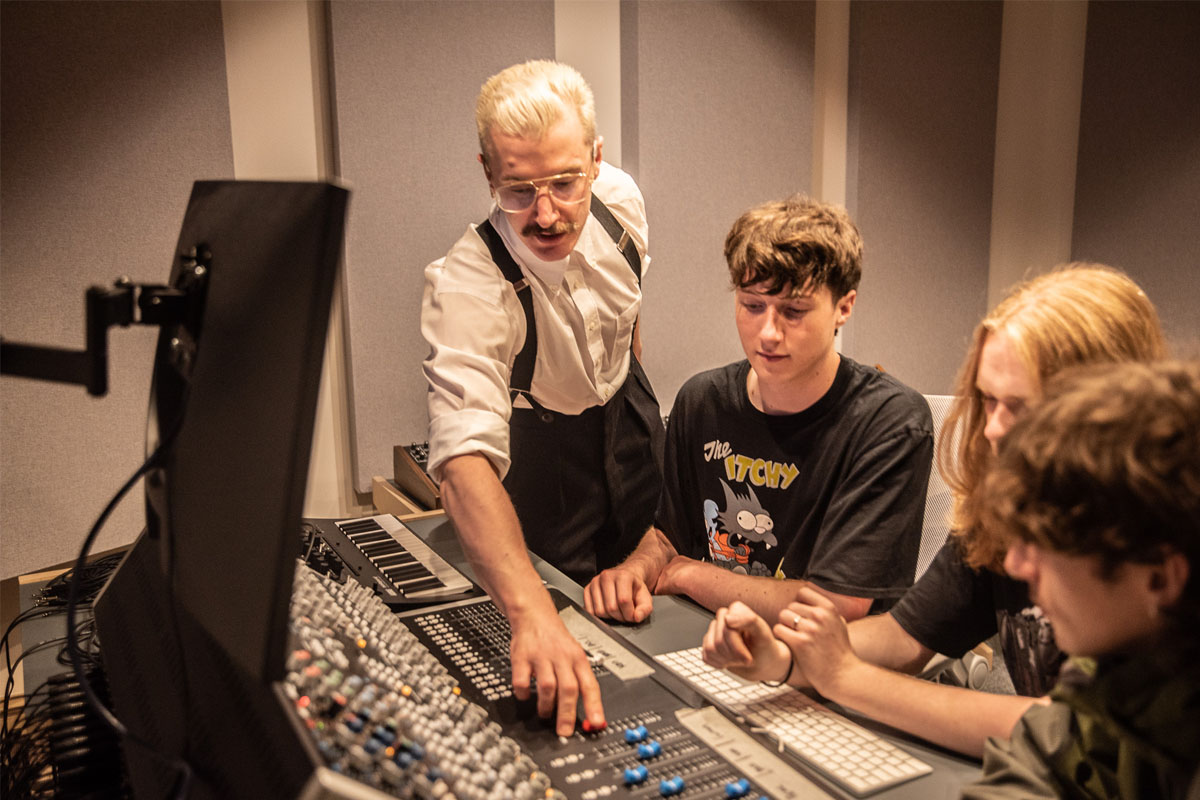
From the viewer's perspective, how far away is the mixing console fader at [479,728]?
756 mm

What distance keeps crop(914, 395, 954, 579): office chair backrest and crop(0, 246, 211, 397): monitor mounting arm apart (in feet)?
4.76

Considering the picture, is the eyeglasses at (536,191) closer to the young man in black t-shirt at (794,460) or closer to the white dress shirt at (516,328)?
the white dress shirt at (516,328)

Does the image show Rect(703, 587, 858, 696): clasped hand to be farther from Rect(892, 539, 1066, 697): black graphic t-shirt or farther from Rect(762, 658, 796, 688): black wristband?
Rect(892, 539, 1066, 697): black graphic t-shirt

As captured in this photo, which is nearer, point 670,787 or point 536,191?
point 670,787

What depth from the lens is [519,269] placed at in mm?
1615

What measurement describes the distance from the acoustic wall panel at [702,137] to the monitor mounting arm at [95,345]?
2.44 meters

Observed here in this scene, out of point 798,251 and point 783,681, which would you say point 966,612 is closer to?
point 783,681

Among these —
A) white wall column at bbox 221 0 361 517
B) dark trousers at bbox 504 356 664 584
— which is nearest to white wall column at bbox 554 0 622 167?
white wall column at bbox 221 0 361 517

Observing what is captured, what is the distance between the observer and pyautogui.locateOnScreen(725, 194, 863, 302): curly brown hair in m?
1.50

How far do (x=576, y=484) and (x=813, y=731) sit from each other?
91cm

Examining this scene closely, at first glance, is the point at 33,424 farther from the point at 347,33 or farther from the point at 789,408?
the point at 789,408

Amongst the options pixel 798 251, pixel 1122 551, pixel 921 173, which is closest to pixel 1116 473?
pixel 1122 551

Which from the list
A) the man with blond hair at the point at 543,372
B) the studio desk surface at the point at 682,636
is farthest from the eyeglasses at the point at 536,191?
the studio desk surface at the point at 682,636

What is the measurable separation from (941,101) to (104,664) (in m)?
3.49
